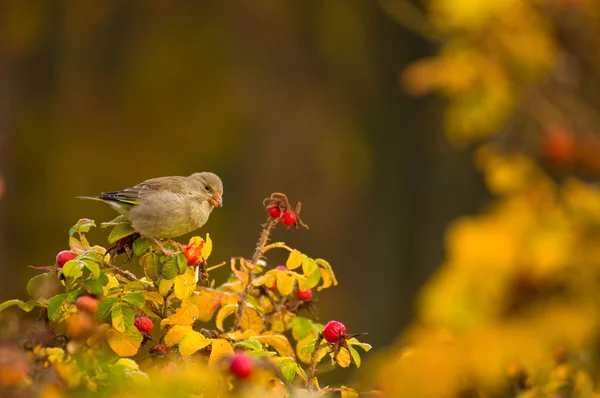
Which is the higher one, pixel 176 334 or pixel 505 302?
pixel 505 302

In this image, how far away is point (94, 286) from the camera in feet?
5.95

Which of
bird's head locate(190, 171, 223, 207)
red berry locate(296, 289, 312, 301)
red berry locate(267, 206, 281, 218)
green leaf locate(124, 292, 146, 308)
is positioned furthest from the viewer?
bird's head locate(190, 171, 223, 207)

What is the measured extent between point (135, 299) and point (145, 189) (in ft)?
3.24

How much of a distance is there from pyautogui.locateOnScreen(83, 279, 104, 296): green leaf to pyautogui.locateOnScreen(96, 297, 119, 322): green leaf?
0.08 feet

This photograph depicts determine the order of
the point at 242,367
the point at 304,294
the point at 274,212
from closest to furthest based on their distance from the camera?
the point at 242,367
the point at 274,212
the point at 304,294

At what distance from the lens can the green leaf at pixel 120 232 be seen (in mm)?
2178

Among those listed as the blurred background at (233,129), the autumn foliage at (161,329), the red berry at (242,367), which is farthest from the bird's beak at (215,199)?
the blurred background at (233,129)

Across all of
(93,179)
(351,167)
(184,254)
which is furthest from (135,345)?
(351,167)

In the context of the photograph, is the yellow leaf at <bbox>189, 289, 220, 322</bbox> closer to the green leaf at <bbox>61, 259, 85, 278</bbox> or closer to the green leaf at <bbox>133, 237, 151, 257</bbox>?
the green leaf at <bbox>133, 237, 151, 257</bbox>

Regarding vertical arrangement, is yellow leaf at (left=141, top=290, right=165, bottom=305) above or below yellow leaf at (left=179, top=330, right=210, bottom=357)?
above

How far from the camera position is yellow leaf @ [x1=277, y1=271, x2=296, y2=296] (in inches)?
79.7

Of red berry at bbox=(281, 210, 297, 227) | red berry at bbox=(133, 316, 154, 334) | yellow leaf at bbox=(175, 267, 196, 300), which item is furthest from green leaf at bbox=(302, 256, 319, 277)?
red berry at bbox=(133, 316, 154, 334)

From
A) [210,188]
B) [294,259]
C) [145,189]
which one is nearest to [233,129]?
[210,188]

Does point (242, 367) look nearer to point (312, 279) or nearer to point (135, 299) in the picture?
point (135, 299)
